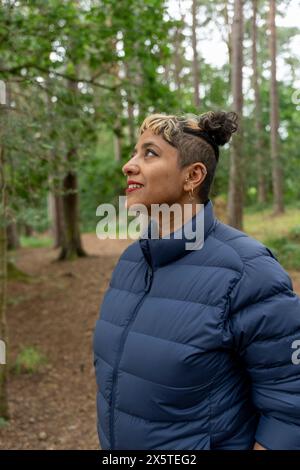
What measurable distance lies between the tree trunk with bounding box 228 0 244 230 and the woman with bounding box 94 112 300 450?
25.6 ft

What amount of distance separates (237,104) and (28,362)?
652cm

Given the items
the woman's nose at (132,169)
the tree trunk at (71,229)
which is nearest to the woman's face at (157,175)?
the woman's nose at (132,169)

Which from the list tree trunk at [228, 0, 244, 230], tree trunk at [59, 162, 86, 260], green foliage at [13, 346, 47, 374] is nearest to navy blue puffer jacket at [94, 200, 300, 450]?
green foliage at [13, 346, 47, 374]

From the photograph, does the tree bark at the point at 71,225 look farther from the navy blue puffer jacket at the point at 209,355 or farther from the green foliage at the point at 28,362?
the navy blue puffer jacket at the point at 209,355

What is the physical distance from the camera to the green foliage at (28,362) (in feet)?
21.7

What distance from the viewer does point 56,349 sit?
290 inches

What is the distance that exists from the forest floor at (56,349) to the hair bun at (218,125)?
3.77m

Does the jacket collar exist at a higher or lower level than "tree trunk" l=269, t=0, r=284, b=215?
lower

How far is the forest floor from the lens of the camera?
498cm

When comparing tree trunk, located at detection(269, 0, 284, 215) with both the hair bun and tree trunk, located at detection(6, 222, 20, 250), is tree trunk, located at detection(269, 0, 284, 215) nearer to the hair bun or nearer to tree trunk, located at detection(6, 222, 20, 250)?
tree trunk, located at detection(6, 222, 20, 250)

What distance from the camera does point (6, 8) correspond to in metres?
4.84

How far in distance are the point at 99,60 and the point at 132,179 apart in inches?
218
